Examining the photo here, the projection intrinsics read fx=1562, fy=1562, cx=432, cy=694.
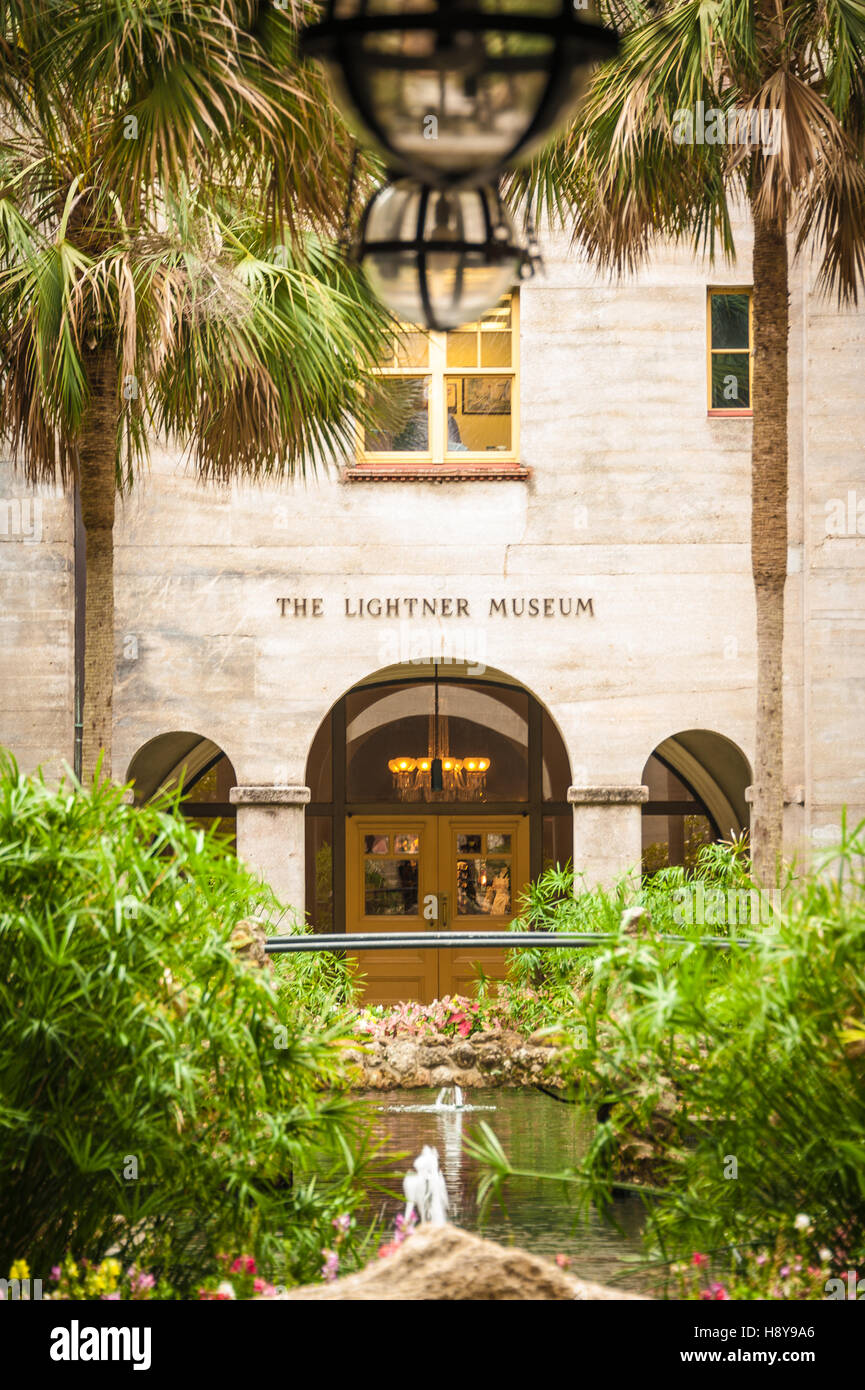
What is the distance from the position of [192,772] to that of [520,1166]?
1090cm

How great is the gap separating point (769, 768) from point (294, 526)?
5.36 metres

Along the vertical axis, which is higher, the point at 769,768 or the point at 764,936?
the point at 769,768

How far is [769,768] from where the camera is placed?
9.50 m

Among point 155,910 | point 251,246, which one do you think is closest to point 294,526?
point 251,246

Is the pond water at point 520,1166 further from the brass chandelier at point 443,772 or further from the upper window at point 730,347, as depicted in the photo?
the brass chandelier at point 443,772

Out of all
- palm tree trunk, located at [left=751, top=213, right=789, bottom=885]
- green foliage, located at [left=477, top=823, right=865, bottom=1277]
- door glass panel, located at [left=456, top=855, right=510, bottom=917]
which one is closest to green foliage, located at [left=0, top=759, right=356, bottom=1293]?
green foliage, located at [left=477, top=823, right=865, bottom=1277]

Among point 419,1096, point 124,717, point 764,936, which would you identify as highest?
point 124,717

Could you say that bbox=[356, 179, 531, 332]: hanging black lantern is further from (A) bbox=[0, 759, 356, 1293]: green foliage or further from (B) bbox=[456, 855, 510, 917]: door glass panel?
(B) bbox=[456, 855, 510, 917]: door glass panel

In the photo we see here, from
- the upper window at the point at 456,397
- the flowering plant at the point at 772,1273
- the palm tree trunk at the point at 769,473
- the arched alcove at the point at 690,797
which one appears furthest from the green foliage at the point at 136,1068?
the arched alcove at the point at 690,797

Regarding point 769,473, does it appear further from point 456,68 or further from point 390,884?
point 390,884
